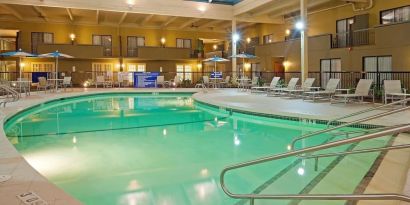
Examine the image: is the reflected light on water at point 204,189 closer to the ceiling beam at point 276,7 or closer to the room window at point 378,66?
the room window at point 378,66

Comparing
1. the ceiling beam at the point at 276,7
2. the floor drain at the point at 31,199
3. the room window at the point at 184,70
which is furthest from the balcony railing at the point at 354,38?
the floor drain at the point at 31,199

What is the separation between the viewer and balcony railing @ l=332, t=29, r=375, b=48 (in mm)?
16906

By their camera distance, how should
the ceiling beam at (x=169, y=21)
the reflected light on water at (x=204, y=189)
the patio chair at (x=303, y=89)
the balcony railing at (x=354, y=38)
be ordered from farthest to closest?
1. the ceiling beam at (x=169, y=21)
2. the balcony railing at (x=354, y=38)
3. the patio chair at (x=303, y=89)
4. the reflected light on water at (x=204, y=189)

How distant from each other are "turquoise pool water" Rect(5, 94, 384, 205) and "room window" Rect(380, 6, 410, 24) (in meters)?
10.2

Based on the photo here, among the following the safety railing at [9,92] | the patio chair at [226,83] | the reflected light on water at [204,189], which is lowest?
the reflected light on water at [204,189]

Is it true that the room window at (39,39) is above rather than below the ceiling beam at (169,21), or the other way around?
below

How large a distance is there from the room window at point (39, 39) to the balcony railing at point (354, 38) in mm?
19288

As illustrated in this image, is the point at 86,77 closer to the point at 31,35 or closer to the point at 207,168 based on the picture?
the point at 31,35

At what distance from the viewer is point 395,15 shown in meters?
16.6

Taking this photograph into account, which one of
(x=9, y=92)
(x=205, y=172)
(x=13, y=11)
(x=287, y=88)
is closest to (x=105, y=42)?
(x=13, y=11)

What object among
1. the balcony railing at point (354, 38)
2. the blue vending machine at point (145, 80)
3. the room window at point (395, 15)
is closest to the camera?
the room window at point (395, 15)

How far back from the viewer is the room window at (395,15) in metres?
16.0

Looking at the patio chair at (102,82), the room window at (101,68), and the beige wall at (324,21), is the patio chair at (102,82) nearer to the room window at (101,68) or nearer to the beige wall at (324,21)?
the room window at (101,68)

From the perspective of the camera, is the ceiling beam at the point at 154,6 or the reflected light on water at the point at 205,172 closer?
the reflected light on water at the point at 205,172
